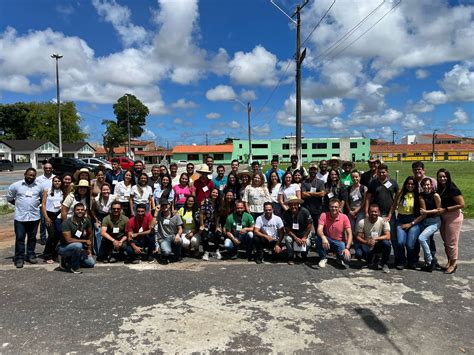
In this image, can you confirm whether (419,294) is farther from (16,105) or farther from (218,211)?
(16,105)

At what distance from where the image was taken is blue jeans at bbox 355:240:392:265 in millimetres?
5680

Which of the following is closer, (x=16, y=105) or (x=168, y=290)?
(x=168, y=290)

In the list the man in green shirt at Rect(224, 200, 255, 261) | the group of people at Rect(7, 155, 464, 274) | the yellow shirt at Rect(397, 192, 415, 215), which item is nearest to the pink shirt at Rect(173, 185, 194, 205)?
the group of people at Rect(7, 155, 464, 274)

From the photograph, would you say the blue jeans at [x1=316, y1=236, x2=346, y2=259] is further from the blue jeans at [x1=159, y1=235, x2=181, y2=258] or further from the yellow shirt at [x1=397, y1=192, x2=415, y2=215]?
the blue jeans at [x1=159, y1=235, x2=181, y2=258]

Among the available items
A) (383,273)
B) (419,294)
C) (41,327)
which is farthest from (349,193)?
(41,327)

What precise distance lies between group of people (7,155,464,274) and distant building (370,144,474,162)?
296ft

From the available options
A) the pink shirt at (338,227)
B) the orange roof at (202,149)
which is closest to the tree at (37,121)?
the orange roof at (202,149)

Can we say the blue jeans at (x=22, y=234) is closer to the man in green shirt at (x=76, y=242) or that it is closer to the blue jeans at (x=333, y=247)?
the man in green shirt at (x=76, y=242)

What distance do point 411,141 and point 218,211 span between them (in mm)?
144038

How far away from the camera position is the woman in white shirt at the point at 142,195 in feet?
21.8

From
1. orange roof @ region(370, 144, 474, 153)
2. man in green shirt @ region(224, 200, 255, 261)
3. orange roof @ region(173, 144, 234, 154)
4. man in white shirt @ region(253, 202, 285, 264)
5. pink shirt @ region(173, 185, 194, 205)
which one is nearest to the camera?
man in white shirt @ region(253, 202, 285, 264)

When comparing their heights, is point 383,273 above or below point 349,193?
below

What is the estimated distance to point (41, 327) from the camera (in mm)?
3777

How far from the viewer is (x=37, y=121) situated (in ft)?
221
